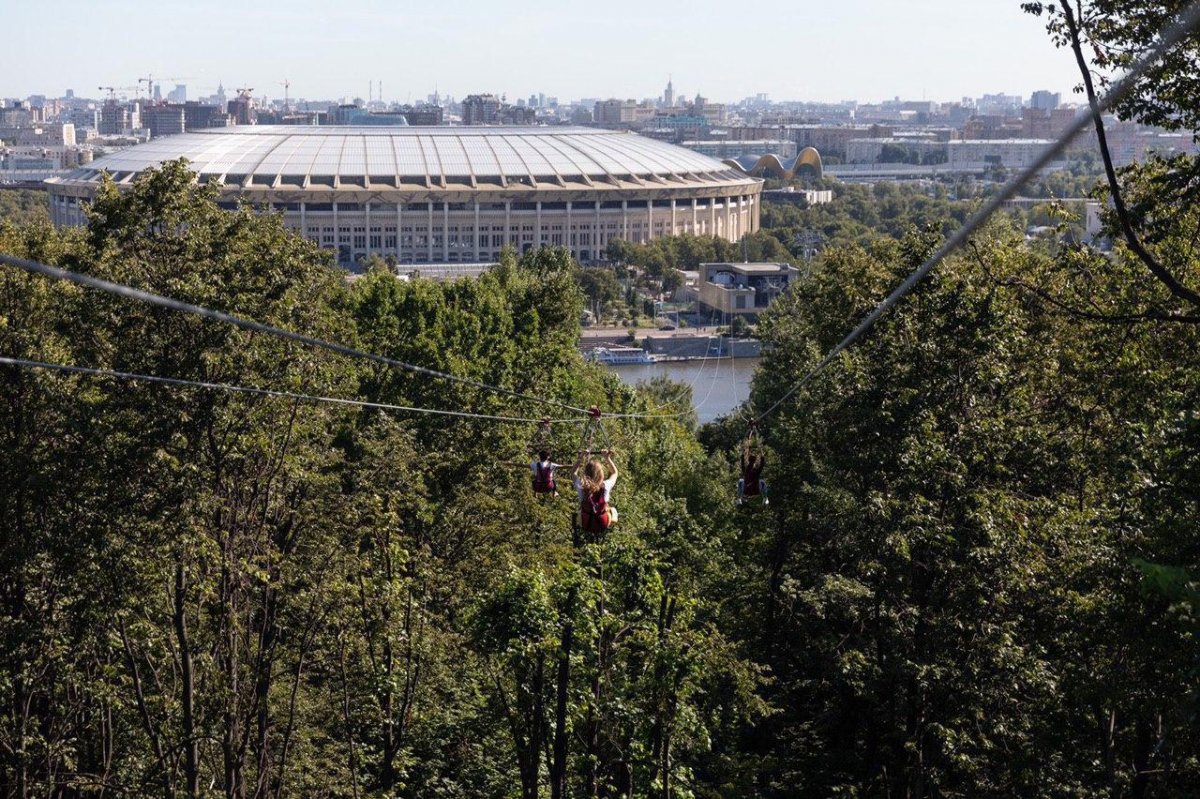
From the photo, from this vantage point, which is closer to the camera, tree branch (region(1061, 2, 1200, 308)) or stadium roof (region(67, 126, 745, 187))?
tree branch (region(1061, 2, 1200, 308))

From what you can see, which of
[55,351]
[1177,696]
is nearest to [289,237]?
[55,351]

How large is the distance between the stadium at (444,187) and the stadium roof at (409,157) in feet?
0.36

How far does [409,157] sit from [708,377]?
124 feet

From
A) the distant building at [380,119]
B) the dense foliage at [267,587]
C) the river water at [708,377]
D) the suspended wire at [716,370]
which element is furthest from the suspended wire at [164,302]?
the distant building at [380,119]

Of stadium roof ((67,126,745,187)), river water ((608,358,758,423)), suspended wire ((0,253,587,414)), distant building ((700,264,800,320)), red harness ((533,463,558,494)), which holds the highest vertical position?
stadium roof ((67,126,745,187))

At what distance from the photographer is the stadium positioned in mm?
95875

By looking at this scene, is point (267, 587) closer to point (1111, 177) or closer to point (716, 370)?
point (1111, 177)

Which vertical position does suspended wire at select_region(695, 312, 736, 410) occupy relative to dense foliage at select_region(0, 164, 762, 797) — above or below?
below

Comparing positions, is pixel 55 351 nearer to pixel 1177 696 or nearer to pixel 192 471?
pixel 192 471

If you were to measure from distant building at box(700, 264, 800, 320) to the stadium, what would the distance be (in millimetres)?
13277

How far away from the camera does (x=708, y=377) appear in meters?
70.4

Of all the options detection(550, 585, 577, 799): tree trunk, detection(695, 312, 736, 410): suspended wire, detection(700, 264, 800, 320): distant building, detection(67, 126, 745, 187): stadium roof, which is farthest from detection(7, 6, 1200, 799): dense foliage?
detection(67, 126, 745, 187): stadium roof

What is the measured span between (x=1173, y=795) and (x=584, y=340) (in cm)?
6682

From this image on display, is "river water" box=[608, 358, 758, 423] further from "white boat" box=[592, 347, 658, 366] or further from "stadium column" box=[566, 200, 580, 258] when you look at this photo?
"stadium column" box=[566, 200, 580, 258]
